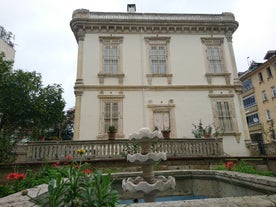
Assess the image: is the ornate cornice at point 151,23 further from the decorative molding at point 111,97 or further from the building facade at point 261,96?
the building facade at point 261,96

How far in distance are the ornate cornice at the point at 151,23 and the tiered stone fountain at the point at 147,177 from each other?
11.4m

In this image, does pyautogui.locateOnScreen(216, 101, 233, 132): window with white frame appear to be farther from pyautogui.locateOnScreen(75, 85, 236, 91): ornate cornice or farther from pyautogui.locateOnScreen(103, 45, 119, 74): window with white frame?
pyautogui.locateOnScreen(103, 45, 119, 74): window with white frame

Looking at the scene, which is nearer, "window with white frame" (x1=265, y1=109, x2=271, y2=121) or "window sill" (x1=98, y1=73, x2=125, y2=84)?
"window sill" (x1=98, y1=73, x2=125, y2=84)

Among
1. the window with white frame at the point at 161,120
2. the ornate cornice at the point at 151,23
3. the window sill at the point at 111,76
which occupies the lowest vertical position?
the window with white frame at the point at 161,120

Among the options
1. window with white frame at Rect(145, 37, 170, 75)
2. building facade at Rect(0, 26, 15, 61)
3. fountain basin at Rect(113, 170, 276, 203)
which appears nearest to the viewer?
fountain basin at Rect(113, 170, 276, 203)

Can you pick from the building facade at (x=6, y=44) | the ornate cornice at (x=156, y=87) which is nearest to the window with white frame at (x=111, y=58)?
the ornate cornice at (x=156, y=87)

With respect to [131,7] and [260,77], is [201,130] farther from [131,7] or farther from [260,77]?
[260,77]

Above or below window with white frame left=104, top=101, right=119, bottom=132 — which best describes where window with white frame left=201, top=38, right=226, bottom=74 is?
above

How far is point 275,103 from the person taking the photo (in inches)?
973

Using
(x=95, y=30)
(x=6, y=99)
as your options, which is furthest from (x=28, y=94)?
(x=95, y=30)

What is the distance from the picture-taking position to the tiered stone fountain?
11.3 feet

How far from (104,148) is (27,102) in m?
6.90

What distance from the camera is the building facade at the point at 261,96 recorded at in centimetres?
2488

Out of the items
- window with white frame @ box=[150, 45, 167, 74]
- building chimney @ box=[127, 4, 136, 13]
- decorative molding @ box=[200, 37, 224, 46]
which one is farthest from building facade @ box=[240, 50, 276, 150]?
building chimney @ box=[127, 4, 136, 13]
